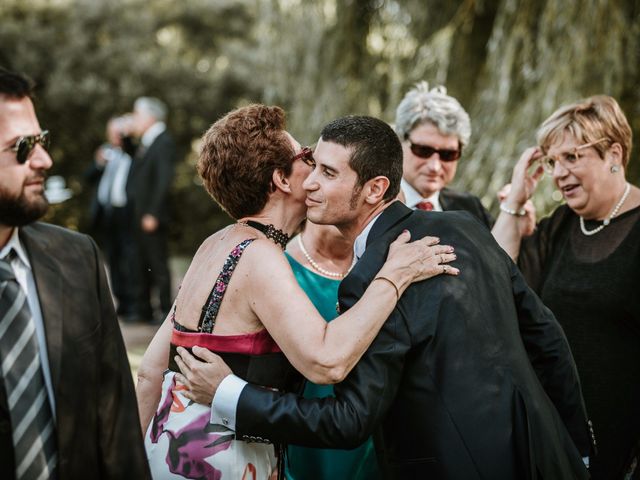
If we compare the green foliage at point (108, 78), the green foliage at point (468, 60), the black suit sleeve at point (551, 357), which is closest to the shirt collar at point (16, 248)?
the black suit sleeve at point (551, 357)

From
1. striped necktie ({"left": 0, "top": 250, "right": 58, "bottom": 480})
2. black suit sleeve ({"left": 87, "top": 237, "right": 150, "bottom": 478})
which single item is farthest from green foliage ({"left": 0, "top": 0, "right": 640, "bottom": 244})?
striped necktie ({"left": 0, "top": 250, "right": 58, "bottom": 480})

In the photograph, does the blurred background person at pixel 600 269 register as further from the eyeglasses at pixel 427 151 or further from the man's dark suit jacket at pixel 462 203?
the man's dark suit jacket at pixel 462 203

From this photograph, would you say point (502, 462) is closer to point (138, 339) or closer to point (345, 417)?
point (345, 417)

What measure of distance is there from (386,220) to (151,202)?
22.6ft

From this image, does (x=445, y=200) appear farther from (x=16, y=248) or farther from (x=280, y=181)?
(x=16, y=248)

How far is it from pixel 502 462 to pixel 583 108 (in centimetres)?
185

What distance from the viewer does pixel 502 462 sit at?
2357mm

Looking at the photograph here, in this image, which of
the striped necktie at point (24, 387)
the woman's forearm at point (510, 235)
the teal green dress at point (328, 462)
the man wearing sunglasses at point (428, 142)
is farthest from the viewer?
the man wearing sunglasses at point (428, 142)

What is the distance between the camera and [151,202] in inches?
359

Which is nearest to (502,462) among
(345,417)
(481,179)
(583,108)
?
(345,417)

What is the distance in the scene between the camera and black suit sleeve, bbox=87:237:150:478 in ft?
6.93

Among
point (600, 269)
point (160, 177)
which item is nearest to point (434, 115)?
point (600, 269)

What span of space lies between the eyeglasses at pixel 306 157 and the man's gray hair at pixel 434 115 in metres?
1.40

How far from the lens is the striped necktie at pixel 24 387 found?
6.37 ft
